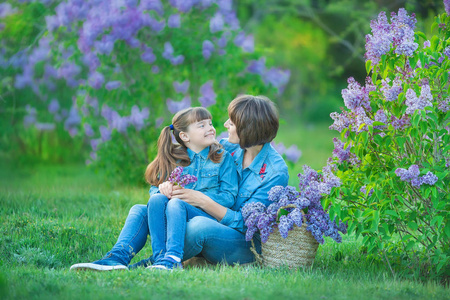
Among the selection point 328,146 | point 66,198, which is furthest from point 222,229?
point 328,146

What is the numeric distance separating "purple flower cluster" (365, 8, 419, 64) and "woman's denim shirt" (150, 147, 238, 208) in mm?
1184

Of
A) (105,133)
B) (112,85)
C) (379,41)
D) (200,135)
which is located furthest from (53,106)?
(379,41)

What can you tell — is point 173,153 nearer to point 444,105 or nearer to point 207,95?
point 444,105

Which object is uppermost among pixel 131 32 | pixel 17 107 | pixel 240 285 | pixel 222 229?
pixel 131 32

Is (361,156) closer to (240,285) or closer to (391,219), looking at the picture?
(391,219)

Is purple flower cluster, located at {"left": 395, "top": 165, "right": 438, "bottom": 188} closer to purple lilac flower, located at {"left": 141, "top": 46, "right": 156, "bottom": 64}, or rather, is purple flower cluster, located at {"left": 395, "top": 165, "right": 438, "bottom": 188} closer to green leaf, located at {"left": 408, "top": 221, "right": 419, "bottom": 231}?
green leaf, located at {"left": 408, "top": 221, "right": 419, "bottom": 231}

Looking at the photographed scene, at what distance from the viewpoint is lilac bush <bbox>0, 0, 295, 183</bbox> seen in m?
5.93

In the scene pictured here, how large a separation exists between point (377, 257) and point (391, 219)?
1.64ft

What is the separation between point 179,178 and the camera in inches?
142

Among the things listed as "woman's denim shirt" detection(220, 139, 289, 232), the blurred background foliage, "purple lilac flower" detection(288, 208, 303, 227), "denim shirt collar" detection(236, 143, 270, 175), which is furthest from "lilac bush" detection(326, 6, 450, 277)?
the blurred background foliage

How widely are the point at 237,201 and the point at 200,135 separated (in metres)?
0.52

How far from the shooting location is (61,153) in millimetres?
8805

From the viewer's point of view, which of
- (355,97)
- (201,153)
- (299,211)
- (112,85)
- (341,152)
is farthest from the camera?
(112,85)

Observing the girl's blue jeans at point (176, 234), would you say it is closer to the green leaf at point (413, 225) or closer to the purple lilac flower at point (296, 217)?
the purple lilac flower at point (296, 217)
